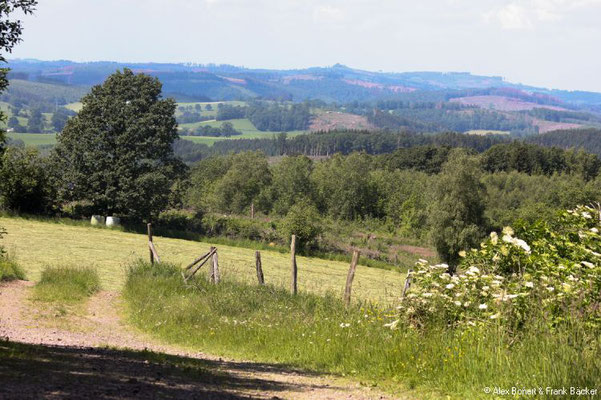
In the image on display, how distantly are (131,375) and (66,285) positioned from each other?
1270 cm

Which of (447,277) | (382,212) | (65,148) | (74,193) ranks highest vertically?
(447,277)

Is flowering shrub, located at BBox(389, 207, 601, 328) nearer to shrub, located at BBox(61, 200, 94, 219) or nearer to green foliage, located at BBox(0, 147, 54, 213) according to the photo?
green foliage, located at BBox(0, 147, 54, 213)

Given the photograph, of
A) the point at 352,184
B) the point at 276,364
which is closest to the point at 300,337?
the point at 276,364

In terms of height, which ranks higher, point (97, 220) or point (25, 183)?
point (25, 183)

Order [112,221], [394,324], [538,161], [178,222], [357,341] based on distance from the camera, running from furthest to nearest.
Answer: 1. [538,161]
2. [178,222]
3. [112,221]
4. [357,341]
5. [394,324]

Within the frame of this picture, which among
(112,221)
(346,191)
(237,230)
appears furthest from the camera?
(346,191)

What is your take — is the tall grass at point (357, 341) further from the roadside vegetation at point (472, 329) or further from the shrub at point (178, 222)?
the shrub at point (178, 222)

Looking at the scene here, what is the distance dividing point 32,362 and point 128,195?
44995mm

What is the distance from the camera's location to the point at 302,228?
55.7 meters

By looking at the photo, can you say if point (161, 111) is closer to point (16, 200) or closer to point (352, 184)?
point (16, 200)

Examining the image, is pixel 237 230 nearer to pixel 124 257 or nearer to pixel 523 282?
pixel 124 257

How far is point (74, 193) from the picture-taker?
176 ft

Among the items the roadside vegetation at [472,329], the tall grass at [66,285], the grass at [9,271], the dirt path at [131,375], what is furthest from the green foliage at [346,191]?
the dirt path at [131,375]

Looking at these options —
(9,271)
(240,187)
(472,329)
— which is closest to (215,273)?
(9,271)
